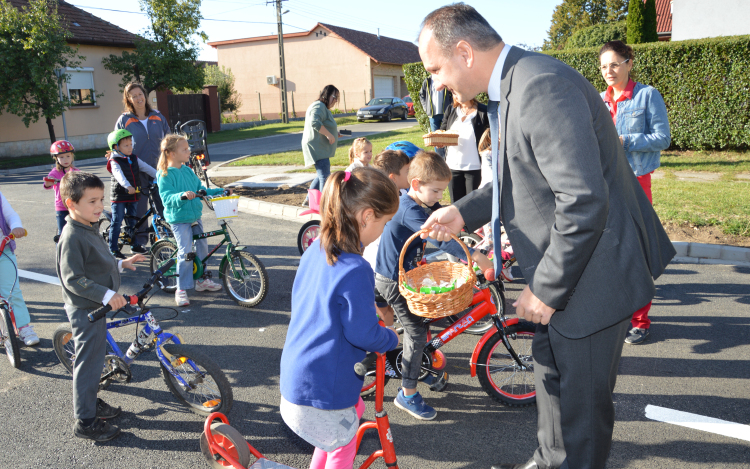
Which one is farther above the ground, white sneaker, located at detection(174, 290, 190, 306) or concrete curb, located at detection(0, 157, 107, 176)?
concrete curb, located at detection(0, 157, 107, 176)

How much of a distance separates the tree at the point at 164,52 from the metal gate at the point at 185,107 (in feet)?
8.49

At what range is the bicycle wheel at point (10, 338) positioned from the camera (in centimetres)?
418

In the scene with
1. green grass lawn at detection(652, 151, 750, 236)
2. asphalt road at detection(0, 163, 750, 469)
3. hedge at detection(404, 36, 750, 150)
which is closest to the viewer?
asphalt road at detection(0, 163, 750, 469)

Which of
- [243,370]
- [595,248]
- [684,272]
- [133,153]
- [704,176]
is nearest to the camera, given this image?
[595,248]

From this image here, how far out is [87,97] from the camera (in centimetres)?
2522

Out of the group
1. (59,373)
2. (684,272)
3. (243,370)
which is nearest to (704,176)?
(684,272)

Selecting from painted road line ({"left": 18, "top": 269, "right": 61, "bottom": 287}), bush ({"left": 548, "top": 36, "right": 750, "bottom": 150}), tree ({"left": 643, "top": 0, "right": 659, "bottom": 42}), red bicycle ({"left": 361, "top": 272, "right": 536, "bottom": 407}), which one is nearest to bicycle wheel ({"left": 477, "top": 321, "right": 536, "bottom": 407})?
red bicycle ({"left": 361, "top": 272, "right": 536, "bottom": 407})

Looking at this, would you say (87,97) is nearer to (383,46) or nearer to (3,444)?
(3,444)

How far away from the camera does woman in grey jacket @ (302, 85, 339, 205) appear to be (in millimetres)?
7797

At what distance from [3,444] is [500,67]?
12.1 ft

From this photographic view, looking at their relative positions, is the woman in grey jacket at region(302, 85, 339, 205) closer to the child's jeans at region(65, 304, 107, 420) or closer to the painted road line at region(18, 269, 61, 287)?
the painted road line at region(18, 269, 61, 287)

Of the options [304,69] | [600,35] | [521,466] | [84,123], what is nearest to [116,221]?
[521,466]

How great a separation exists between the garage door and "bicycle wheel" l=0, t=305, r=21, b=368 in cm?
4276

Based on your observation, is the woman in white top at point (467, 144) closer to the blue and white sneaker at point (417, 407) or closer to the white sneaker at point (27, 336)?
the blue and white sneaker at point (417, 407)
